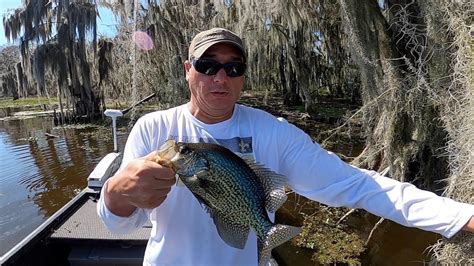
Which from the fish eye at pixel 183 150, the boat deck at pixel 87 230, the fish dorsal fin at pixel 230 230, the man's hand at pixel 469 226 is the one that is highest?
the fish eye at pixel 183 150

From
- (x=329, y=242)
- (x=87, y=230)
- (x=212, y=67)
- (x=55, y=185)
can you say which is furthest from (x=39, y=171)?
(x=212, y=67)

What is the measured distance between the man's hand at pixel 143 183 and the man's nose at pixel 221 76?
0.46 metres

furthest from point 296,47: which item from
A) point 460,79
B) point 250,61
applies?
point 460,79

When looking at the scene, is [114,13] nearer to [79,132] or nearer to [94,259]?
[79,132]

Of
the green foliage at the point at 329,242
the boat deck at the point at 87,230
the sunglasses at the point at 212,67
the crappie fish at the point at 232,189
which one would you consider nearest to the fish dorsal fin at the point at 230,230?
the crappie fish at the point at 232,189

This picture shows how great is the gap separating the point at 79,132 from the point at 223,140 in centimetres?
1699

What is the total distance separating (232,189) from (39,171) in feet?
34.5

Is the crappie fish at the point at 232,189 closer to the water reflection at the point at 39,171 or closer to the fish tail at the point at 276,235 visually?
the fish tail at the point at 276,235

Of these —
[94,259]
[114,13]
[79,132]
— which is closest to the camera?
[94,259]

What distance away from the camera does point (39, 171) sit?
10.6 m

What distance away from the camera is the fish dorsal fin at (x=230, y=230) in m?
1.47

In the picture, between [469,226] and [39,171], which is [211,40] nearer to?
[469,226]

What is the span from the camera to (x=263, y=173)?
1.50 m

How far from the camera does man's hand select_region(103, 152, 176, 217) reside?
1309mm
